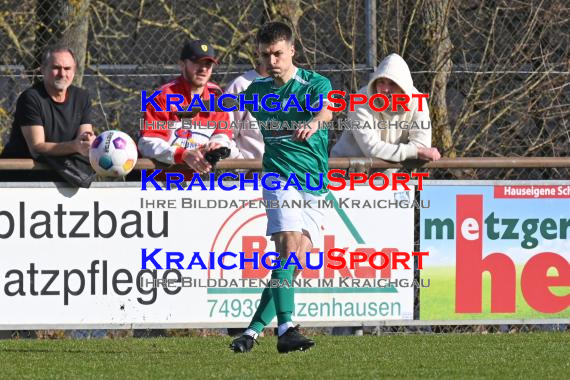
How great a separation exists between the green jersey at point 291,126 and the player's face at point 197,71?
4.25 ft

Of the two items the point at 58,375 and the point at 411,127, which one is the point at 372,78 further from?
the point at 58,375

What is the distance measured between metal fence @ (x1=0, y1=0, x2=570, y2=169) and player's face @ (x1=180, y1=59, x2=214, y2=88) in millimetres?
2060

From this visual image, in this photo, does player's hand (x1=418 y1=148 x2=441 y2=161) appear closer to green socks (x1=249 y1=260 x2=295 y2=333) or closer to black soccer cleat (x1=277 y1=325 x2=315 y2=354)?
green socks (x1=249 y1=260 x2=295 y2=333)

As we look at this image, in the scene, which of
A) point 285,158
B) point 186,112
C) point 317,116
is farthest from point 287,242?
point 186,112

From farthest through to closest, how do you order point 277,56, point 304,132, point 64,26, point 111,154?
1. point 64,26
2. point 111,154
3. point 277,56
4. point 304,132

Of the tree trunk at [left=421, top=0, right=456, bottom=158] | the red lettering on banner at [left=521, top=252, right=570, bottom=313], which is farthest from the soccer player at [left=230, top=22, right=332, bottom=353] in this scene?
the tree trunk at [left=421, top=0, right=456, bottom=158]

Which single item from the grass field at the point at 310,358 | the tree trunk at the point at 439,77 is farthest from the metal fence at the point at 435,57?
the grass field at the point at 310,358

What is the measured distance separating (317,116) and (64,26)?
4438 millimetres

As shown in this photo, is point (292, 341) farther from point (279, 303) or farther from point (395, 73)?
point (395, 73)

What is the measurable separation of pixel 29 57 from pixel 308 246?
4.48 metres

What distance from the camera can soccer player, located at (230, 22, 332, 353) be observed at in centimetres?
829

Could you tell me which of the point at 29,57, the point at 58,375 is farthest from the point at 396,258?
the point at 29,57

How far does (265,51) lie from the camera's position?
8.35 metres

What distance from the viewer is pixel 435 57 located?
11.7m
